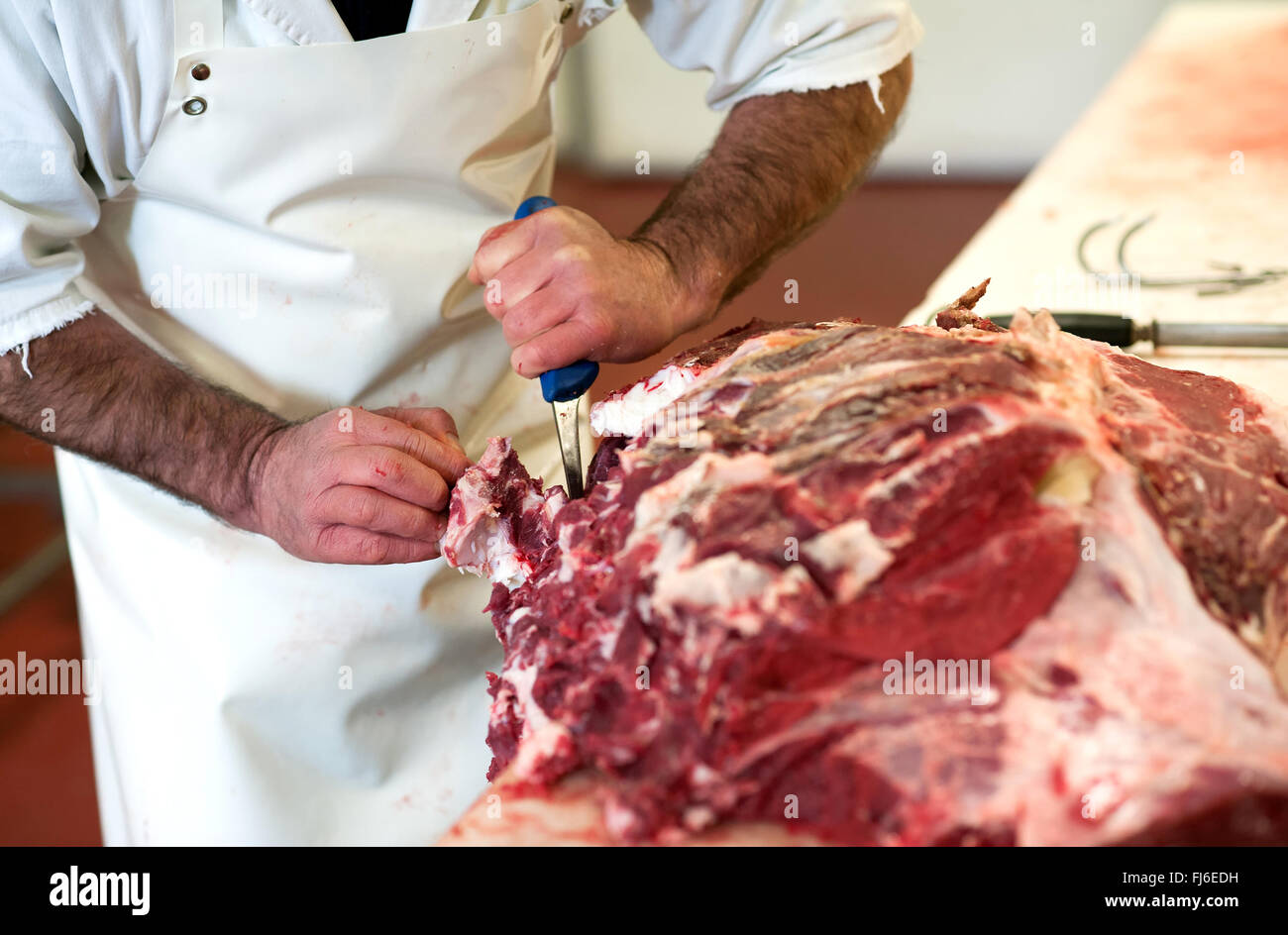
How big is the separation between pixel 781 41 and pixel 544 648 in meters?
1.48

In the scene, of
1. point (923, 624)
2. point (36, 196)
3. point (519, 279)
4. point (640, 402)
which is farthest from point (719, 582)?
point (36, 196)

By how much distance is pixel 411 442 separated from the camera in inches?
60.6

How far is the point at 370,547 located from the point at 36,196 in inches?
28.6

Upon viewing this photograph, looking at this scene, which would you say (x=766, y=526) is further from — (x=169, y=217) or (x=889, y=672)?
(x=169, y=217)

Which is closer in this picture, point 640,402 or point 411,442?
point 640,402

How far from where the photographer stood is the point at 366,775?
196cm

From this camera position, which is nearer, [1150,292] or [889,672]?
[889,672]

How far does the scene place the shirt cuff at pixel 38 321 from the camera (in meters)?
1.68

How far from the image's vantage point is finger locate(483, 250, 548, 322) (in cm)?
157

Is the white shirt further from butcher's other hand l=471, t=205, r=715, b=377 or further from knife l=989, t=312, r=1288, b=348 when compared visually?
knife l=989, t=312, r=1288, b=348

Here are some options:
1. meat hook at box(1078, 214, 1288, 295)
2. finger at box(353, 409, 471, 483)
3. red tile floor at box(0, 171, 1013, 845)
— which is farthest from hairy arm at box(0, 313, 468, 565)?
red tile floor at box(0, 171, 1013, 845)

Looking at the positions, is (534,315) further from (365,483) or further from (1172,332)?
(1172,332)
